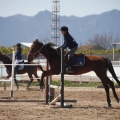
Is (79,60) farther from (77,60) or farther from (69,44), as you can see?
(69,44)

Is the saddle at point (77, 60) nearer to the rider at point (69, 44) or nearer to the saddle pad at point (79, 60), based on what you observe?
the saddle pad at point (79, 60)

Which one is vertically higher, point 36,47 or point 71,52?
point 36,47

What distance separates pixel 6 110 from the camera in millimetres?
11883

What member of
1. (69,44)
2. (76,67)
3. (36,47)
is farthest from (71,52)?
(36,47)

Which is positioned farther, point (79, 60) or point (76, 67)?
point (76, 67)

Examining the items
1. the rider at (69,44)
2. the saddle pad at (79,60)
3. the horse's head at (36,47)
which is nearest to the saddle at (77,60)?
the saddle pad at (79,60)

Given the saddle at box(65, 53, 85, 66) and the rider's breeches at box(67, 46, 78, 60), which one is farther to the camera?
the saddle at box(65, 53, 85, 66)

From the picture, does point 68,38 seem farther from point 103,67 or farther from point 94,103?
point 94,103

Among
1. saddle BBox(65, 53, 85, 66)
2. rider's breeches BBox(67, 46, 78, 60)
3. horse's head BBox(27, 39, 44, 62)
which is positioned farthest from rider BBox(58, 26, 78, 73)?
horse's head BBox(27, 39, 44, 62)

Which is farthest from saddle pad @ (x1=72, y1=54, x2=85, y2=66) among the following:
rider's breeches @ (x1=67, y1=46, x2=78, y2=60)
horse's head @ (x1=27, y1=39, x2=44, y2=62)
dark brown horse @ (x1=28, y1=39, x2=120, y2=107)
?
horse's head @ (x1=27, y1=39, x2=44, y2=62)

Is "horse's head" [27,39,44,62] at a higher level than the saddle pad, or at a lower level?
higher

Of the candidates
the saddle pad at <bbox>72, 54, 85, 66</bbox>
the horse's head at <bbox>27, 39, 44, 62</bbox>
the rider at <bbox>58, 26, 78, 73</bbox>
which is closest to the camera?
the rider at <bbox>58, 26, 78, 73</bbox>

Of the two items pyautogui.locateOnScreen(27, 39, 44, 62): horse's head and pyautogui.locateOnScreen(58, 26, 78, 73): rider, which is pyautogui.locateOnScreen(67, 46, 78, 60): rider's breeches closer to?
pyautogui.locateOnScreen(58, 26, 78, 73): rider

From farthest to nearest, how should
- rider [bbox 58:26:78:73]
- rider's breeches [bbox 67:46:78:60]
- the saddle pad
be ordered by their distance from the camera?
the saddle pad < rider's breeches [bbox 67:46:78:60] < rider [bbox 58:26:78:73]
